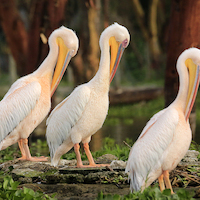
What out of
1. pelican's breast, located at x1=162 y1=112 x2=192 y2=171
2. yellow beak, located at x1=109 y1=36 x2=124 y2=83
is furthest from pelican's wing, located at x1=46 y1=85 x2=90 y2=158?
pelican's breast, located at x1=162 y1=112 x2=192 y2=171

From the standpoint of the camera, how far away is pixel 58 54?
5520 mm

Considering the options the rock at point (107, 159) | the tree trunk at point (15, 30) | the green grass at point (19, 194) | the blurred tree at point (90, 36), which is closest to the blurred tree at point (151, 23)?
the blurred tree at point (90, 36)

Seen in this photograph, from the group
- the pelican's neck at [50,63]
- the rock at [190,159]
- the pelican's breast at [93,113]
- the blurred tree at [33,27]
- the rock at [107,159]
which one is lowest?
the rock at [190,159]

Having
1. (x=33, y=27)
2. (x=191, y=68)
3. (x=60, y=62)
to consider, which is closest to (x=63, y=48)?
(x=60, y=62)

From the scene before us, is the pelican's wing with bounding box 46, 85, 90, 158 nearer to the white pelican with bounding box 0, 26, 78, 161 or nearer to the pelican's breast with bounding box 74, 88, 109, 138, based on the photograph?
the pelican's breast with bounding box 74, 88, 109, 138

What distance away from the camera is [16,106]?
16.6 ft

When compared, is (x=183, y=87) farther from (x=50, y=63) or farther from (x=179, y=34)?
(x=179, y=34)

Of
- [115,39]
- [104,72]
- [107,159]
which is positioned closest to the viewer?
[104,72]

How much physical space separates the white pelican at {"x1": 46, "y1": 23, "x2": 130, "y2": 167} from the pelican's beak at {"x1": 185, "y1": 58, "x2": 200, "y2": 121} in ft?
3.49

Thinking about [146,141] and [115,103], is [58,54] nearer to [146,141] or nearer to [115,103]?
[146,141]

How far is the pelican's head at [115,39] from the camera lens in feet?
15.8

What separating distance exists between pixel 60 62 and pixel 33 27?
11.2ft

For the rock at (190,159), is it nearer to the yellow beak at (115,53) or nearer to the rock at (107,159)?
the rock at (107,159)

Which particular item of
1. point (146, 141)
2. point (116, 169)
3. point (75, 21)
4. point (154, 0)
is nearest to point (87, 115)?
point (116, 169)
